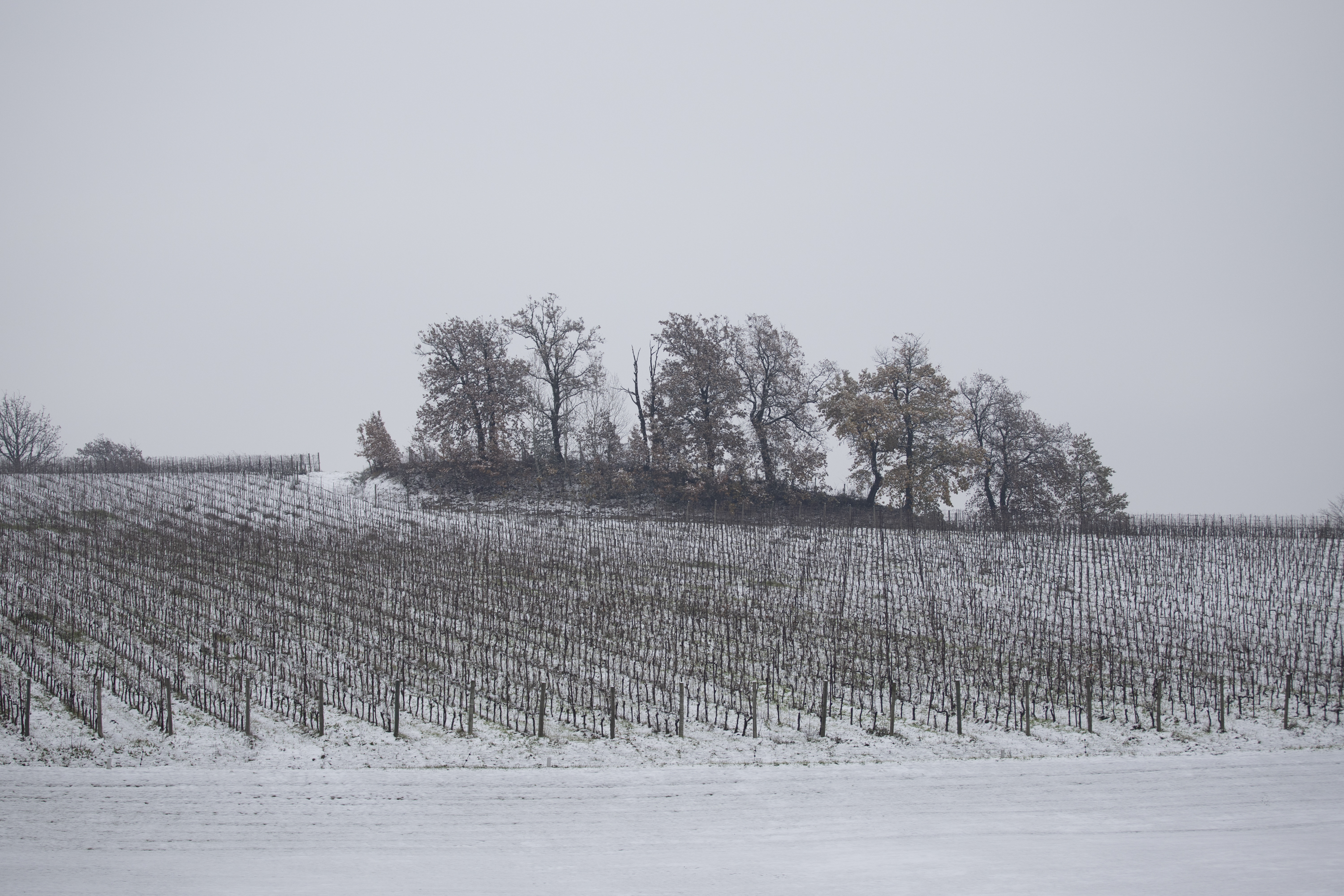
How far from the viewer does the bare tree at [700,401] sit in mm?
41281

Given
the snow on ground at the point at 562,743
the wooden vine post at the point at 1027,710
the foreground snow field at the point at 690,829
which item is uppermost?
the wooden vine post at the point at 1027,710

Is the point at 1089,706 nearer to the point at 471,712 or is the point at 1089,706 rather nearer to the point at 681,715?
the point at 681,715

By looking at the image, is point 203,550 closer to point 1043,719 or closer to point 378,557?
point 378,557

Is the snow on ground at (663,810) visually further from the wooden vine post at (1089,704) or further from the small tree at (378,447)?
the small tree at (378,447)

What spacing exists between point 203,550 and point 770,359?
2851 cm

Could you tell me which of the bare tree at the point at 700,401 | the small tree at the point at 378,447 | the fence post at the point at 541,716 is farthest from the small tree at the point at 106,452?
the fence post at the point at 541,716

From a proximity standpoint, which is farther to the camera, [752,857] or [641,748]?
[641,748]

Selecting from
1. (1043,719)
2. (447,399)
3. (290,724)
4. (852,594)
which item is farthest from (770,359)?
(290,724)

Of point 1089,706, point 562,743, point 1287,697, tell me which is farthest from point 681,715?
point 1287,697

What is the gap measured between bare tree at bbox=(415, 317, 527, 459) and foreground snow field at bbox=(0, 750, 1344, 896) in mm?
33467

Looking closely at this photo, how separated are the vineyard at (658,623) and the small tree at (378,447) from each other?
12.8m

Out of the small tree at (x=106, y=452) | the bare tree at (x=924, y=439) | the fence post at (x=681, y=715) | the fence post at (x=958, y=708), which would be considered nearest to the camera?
the fence post at (x=681, y=715)

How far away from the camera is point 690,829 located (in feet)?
30.8

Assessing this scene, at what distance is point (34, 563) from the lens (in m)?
21.3
